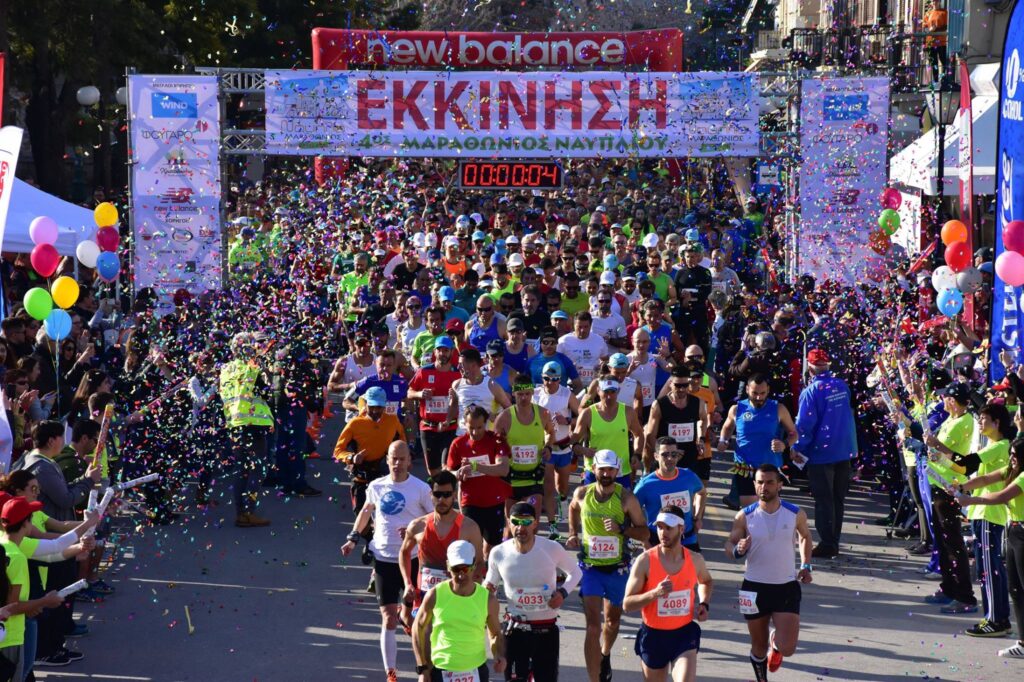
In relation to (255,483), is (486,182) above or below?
above

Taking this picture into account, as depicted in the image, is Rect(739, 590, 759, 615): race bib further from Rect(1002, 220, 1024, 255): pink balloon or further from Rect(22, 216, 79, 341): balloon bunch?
Rect(22, 216, 79, 341): balloon bunch

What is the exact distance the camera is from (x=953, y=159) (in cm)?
2223

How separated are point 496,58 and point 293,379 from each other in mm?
7809

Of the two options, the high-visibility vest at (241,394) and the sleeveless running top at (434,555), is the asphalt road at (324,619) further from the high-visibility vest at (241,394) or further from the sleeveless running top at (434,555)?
the high-visibility vest at (241,394)

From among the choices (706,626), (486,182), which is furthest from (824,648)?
(486,182)

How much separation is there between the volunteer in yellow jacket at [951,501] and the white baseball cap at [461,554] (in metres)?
4.58

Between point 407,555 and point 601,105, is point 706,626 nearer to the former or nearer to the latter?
point 407,555

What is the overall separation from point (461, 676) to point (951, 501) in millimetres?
5077

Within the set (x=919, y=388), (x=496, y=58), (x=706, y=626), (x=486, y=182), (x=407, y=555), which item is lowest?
(x=706, y=626)

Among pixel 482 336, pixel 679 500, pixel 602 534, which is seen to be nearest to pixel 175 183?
pixel 482 336

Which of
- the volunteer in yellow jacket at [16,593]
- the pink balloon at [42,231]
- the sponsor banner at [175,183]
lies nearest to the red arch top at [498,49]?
the sponsor banner at [175,183]

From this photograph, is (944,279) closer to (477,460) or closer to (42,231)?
(477,460)

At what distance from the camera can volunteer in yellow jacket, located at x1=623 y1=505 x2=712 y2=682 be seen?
9.35 meters

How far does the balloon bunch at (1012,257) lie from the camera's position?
12156 mm
